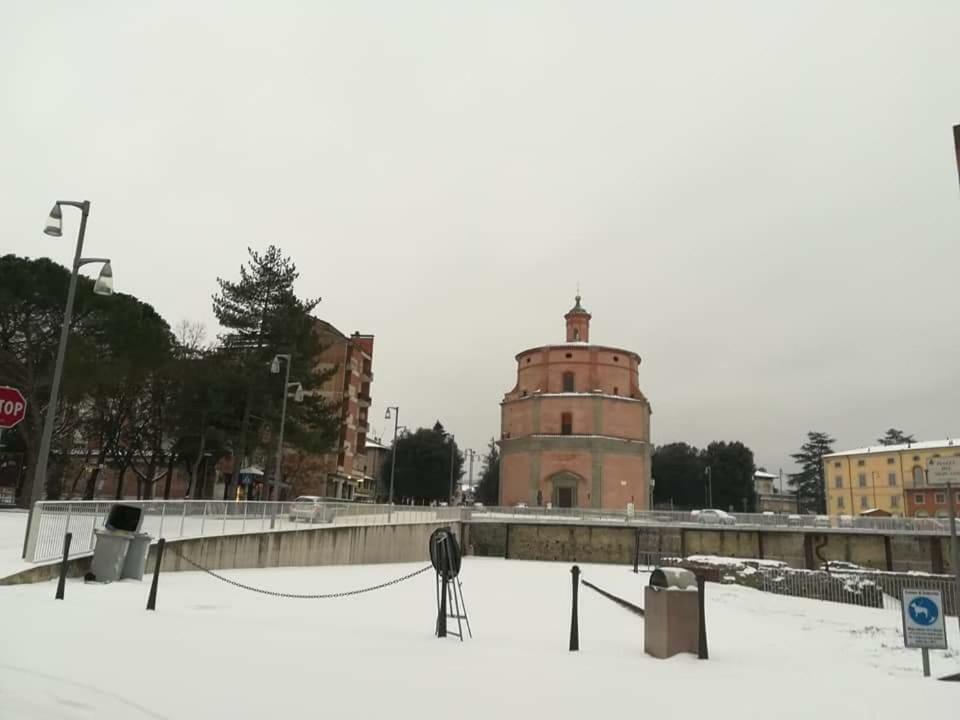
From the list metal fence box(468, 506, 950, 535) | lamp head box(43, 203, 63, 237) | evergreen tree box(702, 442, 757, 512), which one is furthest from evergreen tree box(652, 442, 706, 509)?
lamp head box(43, 203, 63, 237)

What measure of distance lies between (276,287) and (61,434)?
13797 millimetres

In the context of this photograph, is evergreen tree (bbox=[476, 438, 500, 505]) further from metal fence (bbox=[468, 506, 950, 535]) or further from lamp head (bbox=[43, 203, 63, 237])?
lamp head (bbox=[43, 203, 63, 237])

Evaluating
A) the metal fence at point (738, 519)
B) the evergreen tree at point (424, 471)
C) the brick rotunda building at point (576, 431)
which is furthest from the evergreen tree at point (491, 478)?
the metal fence at point (738, 519)

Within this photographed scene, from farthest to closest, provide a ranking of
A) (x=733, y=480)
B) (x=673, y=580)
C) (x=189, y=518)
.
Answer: (x=733, y=480), (x=189, y=518), (x=673, y=580)

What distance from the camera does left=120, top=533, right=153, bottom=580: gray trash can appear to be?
11695mm

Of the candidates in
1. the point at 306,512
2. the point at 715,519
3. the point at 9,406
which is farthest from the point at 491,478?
the point at 9,406

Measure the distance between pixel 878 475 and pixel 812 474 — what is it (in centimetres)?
2379

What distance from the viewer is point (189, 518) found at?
682 inches

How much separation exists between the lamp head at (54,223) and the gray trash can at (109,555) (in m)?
6.12

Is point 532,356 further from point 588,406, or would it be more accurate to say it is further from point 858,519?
point 858,519

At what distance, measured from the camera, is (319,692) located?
5.48 m

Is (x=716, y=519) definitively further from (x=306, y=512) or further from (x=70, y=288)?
(x=70, y=288)

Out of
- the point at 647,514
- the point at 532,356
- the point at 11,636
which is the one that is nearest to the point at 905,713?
the point at 11,636

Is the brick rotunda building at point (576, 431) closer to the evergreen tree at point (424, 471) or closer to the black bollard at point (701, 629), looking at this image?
the evergreen tree at point (424, 471)
